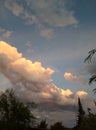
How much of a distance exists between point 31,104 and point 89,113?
133ft

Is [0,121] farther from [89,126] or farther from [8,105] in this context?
[89,126]

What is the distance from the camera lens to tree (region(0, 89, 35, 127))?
6131cm

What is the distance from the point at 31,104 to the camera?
68.8 metres

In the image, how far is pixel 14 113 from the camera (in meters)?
62.7

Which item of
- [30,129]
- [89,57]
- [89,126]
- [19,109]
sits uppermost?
[19,109]

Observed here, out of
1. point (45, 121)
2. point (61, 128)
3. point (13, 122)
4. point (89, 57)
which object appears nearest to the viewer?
point (89, 57)

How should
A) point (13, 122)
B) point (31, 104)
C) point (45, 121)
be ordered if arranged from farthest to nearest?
point (45, 121), point (31, 104), point (13, 122)

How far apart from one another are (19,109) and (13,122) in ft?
13.4

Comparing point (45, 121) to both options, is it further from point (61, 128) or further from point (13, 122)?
point (13, 122)

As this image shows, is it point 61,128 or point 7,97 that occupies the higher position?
point 7,97

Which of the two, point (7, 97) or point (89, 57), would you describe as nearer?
point (89, 57)

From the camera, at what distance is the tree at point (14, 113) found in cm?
6131

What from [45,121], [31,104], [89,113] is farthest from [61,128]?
[89,113]

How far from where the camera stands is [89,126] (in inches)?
1148
